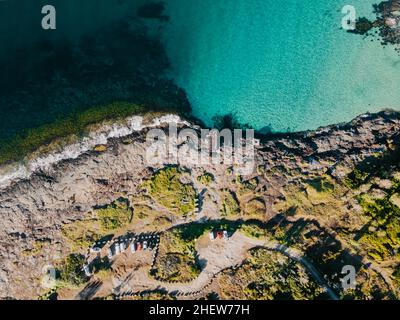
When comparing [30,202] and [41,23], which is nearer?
[30,202]

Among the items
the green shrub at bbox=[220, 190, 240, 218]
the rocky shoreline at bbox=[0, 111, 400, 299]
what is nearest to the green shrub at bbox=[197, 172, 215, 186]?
the rocky shoreline at bbox=[0, 111, 400, 299]

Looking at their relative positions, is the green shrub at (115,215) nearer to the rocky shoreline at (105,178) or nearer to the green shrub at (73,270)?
the rocky shoreline at (105,178)

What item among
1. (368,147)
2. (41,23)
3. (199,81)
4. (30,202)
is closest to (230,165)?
(199,81)

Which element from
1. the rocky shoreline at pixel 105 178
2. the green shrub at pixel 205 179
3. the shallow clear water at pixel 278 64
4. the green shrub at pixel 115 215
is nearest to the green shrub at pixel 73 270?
the rocky shoreline at pixel 105 178

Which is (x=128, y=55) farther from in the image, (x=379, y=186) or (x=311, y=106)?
(x=379, y=186)
